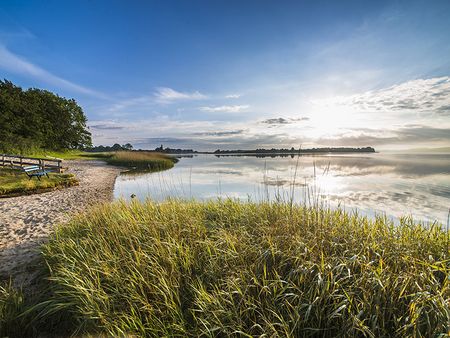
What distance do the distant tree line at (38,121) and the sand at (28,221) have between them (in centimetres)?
2145

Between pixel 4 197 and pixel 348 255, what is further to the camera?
pixel 4 197

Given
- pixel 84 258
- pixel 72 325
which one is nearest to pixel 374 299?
pixel 72 325

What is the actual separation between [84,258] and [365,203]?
1075 centimetres

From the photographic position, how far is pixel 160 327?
209 cm

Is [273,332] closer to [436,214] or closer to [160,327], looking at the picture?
[160,327]

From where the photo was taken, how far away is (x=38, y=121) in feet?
97.0

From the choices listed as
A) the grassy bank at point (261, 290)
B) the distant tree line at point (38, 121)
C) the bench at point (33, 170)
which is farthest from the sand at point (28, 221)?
the distant tree line at point (38, 121)

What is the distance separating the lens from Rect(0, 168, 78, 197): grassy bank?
10.2m

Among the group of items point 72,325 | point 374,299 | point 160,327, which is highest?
point 374,299

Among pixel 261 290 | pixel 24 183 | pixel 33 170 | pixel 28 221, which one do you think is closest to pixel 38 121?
pixel 33 170

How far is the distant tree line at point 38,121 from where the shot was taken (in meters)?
25.2

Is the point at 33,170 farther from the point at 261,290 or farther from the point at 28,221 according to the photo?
the point at 261,290

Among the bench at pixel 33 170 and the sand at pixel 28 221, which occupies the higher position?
the bench at pixel 33 170

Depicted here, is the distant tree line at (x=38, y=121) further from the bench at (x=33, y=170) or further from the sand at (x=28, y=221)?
the sand at (x=28, y=221)
